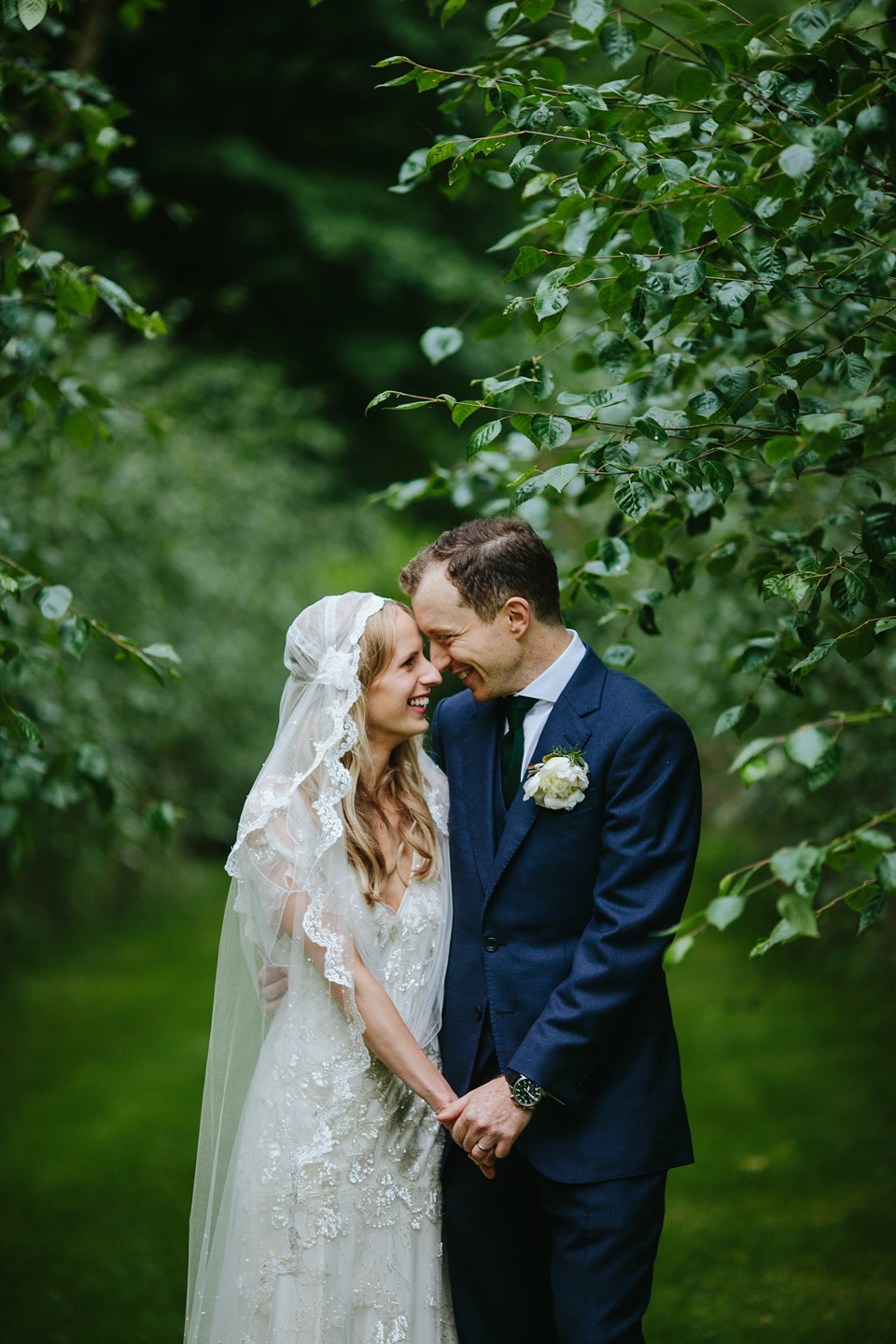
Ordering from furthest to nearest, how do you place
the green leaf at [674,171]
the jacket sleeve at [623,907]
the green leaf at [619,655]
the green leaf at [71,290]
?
the green leaf at [619,655]
the green leaf at [71,290]
the jacket sleeve at [623,907]
the green leaf at [674,171]

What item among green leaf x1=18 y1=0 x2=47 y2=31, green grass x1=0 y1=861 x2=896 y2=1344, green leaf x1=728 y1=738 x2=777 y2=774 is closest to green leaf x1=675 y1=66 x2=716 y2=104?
green leaf x1=728 y1=738 x2=777 y2=774

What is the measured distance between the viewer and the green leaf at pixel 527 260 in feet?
7.50

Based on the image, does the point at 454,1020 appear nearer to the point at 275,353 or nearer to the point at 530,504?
the point at 530,504

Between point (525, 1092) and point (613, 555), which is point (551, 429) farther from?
point (525, 1092)

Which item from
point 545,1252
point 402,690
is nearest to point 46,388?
point 402,690

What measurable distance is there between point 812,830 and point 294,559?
6.03 meters

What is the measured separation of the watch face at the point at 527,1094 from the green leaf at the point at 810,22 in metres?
2.01

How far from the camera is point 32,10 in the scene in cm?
240

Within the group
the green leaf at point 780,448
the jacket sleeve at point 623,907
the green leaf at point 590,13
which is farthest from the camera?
the jacket sleeve at point 623,907

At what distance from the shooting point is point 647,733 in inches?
103

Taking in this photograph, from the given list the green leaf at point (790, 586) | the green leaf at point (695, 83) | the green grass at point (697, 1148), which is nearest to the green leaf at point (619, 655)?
the green leaf at point (790, 586)

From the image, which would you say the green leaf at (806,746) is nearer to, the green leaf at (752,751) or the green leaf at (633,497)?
the green leaf at (752,751)

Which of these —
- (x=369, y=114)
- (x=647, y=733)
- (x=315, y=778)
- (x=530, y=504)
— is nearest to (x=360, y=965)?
(x=315, y=778)

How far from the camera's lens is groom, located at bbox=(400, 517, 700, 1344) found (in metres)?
2.52
